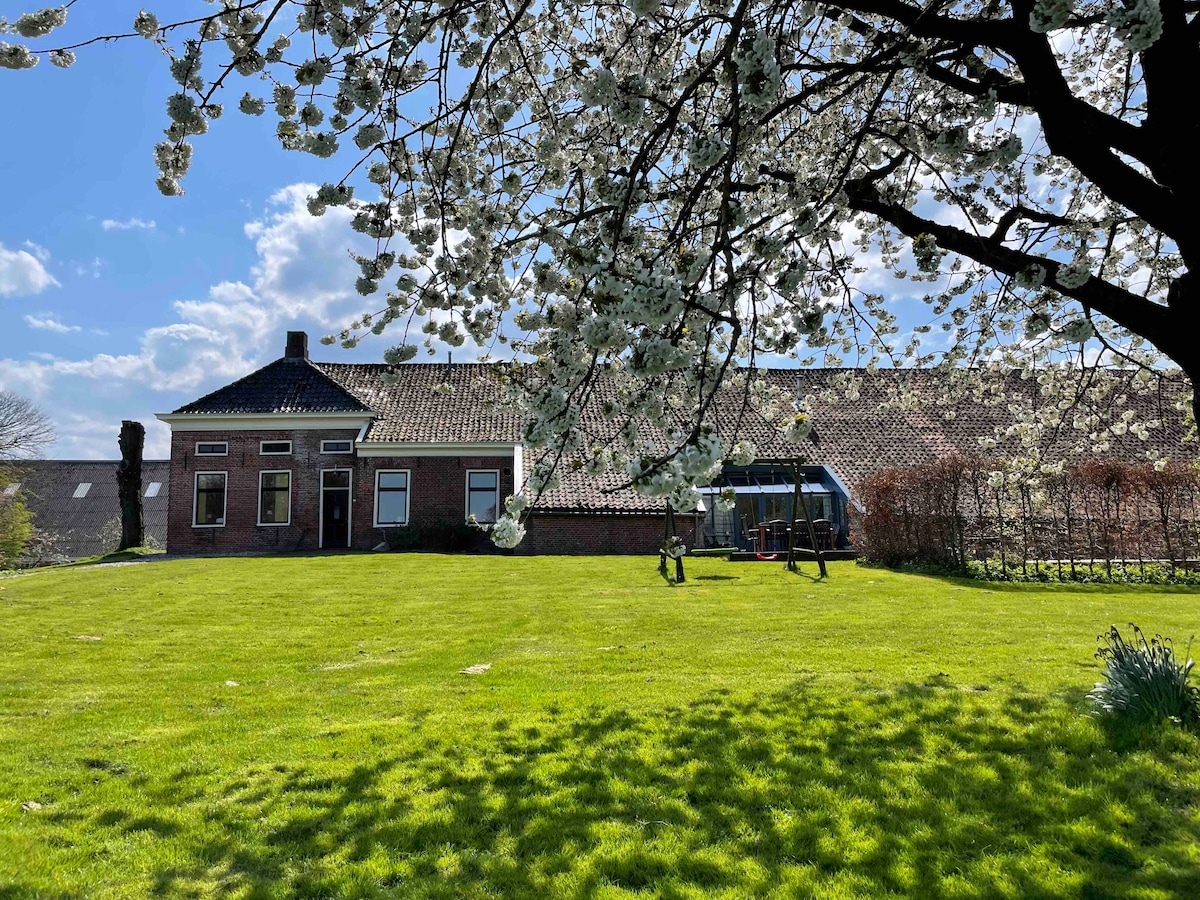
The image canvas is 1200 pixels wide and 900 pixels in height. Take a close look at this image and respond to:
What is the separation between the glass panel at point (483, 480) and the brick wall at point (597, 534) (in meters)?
2.57

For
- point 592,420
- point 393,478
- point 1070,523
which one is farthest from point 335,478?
point 1070,523

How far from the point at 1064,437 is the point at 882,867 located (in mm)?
18898

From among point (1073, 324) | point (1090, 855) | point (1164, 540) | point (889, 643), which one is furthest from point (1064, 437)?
point (1090, 855)

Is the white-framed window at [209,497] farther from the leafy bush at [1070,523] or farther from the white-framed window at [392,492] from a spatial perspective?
the leafy bush at [1070,523]

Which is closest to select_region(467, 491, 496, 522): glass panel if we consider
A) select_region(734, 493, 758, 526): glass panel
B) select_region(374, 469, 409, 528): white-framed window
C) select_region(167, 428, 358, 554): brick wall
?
select_region(374, 469, 409, 528): white-framed window

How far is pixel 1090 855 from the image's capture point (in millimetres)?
2979

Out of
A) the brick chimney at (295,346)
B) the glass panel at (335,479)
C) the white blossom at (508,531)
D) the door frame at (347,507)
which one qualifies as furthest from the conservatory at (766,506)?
the white blossom at (508,531)

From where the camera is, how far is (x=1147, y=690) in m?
4.39

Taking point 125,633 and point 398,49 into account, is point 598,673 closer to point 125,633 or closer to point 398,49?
point 398,49

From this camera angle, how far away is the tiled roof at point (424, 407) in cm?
2067

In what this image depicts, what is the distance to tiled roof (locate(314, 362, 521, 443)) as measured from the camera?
20672 millimetres

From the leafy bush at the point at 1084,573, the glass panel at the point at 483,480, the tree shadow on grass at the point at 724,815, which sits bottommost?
the tree shadow on grass at the point at 724,815

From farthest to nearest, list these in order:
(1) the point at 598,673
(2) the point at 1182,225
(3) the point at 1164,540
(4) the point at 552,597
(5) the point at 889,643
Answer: (3) the point at 1164,540 < (4) the point at 552,597 < (5) the point at 889,643 < (1) the point at 598,673 < (2) the point at 1182,225

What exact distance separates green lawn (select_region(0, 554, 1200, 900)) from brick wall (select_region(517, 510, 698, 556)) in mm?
10295
